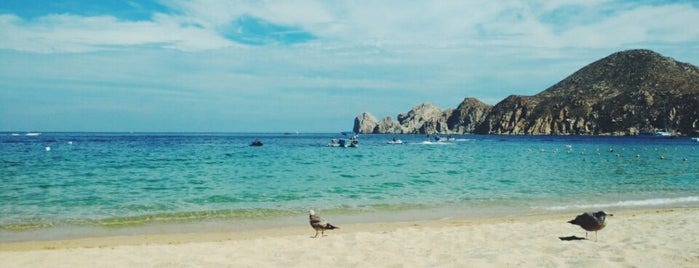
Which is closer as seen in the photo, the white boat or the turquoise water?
the turquoise water

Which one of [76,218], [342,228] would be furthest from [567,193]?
[76,218]

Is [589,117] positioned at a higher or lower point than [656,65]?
lower

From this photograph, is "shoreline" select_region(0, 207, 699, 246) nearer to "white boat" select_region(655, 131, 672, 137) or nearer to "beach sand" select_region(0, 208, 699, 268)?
"beach sand" select_region(0, 208, 699, 268)

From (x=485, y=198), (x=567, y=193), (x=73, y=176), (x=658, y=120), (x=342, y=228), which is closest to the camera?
(x=342, y=228)

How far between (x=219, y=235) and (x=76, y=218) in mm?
5647

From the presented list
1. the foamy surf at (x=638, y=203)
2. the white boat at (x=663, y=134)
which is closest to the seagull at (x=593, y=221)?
the foamy surf at (x=638, y=203)

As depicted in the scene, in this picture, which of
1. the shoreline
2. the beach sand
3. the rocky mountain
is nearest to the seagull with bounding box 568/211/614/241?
the beach sand

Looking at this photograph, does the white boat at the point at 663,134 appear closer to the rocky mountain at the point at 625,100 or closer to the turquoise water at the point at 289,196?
the rocky mountain at the point at 625,100

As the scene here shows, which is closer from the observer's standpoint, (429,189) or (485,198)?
(485,198)

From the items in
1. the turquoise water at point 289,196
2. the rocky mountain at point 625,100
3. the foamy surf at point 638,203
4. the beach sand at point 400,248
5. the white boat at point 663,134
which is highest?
the rocky mountain at point 625,100

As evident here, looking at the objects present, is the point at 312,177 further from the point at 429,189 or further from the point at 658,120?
the point at 658,120

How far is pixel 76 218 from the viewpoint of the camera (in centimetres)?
1549

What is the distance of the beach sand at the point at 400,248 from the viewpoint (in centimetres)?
898

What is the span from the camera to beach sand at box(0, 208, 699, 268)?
29.5 feet
